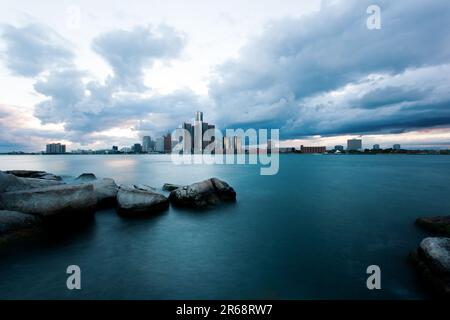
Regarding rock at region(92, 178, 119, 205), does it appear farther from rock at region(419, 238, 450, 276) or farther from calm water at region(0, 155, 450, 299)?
rock at region(419, 238, 450, 276)

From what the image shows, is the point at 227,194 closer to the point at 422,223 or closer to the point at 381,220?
the point at 381,220

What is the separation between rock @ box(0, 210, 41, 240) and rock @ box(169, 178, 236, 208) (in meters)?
10.0

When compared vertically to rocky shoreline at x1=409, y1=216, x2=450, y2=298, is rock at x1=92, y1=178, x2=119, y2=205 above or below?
above

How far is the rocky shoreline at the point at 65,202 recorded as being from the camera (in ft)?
40.7

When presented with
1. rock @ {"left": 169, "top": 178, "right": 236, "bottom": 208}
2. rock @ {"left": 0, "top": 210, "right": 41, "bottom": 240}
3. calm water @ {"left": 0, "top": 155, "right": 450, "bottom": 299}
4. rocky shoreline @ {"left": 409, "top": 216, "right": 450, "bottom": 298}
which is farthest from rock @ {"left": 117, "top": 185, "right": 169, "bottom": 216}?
rocky shoreline @ {"left": 409, "top": 216, "right": 450, "bottom": 298}

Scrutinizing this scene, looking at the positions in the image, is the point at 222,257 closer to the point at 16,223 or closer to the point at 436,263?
the point at 436,263

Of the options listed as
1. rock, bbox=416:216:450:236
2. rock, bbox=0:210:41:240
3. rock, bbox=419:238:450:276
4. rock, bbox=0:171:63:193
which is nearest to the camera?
rock, bbox=419:238:450:276

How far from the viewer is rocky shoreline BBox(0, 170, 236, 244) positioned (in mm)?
12414

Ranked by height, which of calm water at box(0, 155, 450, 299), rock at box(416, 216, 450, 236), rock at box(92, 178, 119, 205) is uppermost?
rock at box(92, 178, 119, 205)

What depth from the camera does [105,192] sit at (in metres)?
19.4

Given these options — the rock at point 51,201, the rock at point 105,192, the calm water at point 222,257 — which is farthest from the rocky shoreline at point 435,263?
the rock at point 105,192

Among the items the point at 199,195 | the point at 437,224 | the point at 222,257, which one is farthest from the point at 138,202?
the point at 437,224

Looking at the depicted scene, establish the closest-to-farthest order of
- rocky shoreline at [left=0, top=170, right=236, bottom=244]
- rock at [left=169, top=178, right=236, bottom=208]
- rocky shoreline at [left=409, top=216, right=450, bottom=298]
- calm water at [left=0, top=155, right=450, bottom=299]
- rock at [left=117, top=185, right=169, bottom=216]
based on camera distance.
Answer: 1. rocky shoreline at [left=409, top=216, right=450, bottom=298]
2. calm water at [left=0, top=155, right=450, bottom=299]
3. rocky shoreline at [left=0, top=170, right=236, bottom=244]
4. rock at [left=117, top=185, right=169, bottom=216]
5. rock at [left=169, top=178, right=236, bottom=208]

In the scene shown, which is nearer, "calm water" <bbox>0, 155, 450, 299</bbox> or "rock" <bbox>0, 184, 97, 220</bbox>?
"calm water" <bbox>0, 155, 450, 299</bbox>
